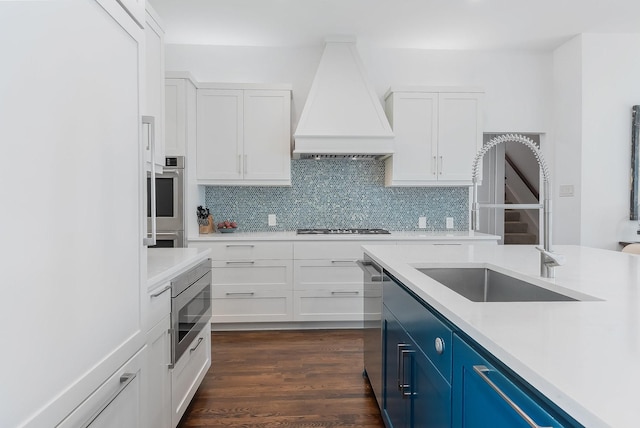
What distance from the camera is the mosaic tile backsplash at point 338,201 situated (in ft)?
13.4

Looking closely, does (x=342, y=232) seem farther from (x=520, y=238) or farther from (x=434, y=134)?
(x=520, y=238)

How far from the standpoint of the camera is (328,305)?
11.8 ft

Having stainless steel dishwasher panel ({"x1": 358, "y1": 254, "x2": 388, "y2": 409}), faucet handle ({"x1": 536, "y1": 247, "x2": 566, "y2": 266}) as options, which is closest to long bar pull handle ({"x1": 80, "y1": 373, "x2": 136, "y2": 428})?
stainless steel dishwasher panel ({"x1": 358, "y1": 254, "x2": 388, "y2": 409})

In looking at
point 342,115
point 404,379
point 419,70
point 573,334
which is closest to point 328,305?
point 342,115

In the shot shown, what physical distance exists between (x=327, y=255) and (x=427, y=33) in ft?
7.88

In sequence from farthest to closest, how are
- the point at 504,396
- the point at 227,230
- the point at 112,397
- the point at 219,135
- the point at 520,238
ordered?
1. the point at 520,238
2. the point at 227,230
3. the point at 219,135
4. the point at 112,397
5. the point at 504,396

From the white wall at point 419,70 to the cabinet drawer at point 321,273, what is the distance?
5.11 feet

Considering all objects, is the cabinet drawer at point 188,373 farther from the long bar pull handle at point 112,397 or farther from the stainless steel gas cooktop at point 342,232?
the stainless steel gas cooktop at point 342,232

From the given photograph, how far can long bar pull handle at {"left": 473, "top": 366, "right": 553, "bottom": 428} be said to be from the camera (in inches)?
26.7

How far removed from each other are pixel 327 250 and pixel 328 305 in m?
0.52

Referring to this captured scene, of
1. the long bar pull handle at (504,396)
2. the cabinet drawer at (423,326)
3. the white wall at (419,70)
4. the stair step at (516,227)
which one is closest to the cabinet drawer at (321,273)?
the white wall at (419,70)

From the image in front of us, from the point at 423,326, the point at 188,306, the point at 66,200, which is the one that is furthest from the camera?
the point at 188,306

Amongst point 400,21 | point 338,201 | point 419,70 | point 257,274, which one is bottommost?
point 257,274

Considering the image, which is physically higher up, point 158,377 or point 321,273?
point 321,273
